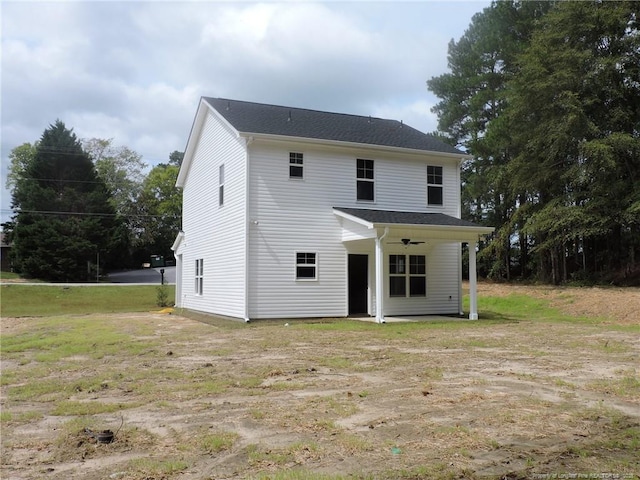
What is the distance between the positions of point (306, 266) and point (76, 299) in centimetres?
1656

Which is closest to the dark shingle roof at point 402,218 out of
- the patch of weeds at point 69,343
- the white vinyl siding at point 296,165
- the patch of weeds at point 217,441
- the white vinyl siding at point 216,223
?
the white vinyl siding at point 296,165

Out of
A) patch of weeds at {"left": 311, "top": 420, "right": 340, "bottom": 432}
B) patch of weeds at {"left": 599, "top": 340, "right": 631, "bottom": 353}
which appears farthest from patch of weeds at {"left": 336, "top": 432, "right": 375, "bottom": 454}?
patch of weeds at {"left": 599, "top": 340, "right": 631, "bottom": 353}

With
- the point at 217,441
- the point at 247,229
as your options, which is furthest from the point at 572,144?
the point at 217,441

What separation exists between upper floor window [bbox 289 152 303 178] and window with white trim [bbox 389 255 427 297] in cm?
415

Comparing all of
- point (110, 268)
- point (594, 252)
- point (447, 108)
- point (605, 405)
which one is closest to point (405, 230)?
point (605, 405)

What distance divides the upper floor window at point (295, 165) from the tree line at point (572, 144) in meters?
15.3

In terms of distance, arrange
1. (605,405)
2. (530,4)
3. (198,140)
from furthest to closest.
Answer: (530,4)
(198,140)
(605,405)

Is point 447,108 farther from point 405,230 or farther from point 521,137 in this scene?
point 405,230

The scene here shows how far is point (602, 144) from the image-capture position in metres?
24.2

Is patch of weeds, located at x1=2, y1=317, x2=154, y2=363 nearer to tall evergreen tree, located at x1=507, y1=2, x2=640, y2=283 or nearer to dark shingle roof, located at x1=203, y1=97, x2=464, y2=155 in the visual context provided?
dark shingle roof, located at x1=203, y1=97, x2=464, y2=155

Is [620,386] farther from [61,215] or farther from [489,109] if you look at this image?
[61,215]

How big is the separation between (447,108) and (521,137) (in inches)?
372

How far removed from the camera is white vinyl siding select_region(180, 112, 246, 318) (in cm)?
1655

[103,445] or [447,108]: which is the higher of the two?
[447,108]
